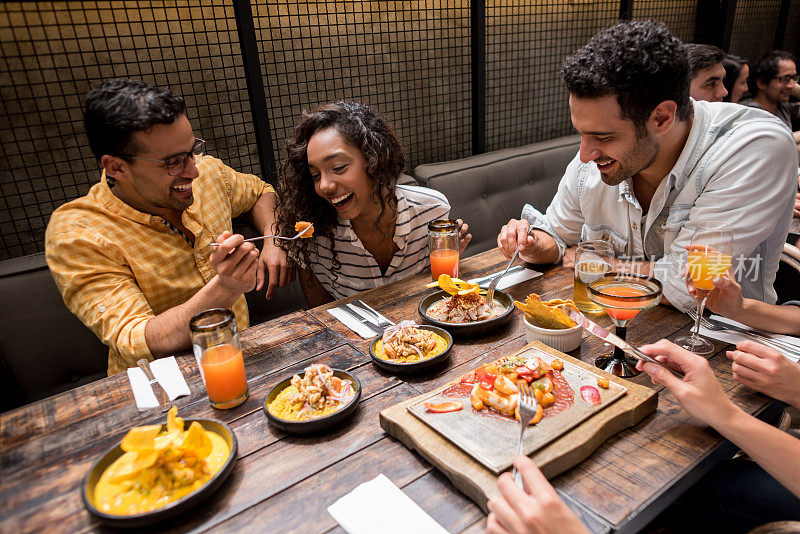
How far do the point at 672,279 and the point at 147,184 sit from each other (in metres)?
1.85

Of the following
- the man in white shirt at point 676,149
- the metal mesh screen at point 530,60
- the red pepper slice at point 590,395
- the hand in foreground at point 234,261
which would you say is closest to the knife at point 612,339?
the red pepper slice at point 590,395

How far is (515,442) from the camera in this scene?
1.00m

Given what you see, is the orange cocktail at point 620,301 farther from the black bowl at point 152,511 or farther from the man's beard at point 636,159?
the black bowl at point 152,511

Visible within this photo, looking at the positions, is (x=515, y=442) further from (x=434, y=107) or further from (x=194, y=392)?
(x=434, y=107)

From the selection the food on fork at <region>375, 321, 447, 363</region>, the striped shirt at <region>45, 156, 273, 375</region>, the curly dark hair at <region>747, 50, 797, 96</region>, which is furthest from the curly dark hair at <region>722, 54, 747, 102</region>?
the striped shirt at <region>45, 156, 273, 375</region>

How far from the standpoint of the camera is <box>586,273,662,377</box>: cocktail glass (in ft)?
3.92

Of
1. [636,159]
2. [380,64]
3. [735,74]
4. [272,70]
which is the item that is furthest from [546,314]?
[735,74]

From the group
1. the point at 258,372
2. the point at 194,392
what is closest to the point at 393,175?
the point at 258,372

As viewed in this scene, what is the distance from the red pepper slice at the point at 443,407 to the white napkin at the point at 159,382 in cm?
66

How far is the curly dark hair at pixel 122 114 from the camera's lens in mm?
1680

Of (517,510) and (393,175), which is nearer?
(517,510)

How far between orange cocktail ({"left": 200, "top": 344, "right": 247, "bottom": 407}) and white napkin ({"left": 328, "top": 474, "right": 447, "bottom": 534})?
444 mm

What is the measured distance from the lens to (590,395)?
112cm

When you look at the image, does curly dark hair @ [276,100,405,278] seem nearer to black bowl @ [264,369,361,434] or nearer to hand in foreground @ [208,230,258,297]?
hand in foreground @ [208,230,258,297]
